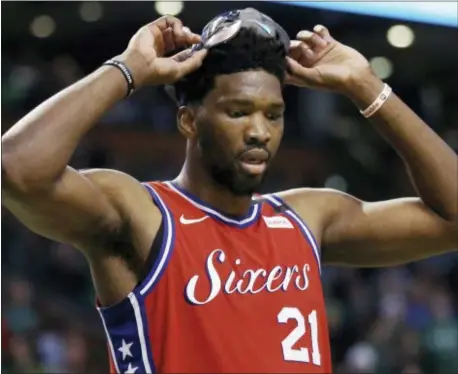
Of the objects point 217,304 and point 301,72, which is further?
point 301,72

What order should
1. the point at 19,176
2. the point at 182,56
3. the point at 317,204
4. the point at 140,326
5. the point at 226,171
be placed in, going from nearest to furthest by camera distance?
the point at 19,176, the point at 140,326, the point at 226,171, the point at 182,56, the point at 317,204

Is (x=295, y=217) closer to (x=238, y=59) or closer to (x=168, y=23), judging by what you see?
(x=238, y=59)

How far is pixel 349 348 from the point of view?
9.47 m

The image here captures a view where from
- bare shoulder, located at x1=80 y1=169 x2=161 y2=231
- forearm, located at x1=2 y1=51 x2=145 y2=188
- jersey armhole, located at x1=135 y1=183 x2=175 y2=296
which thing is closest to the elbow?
forearm, located at x1=2 y1=51 x2=145 y2=188

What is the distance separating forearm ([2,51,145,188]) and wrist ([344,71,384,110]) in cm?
79

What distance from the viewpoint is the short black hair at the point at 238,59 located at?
325cm

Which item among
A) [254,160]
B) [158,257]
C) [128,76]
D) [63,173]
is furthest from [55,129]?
[254,160]

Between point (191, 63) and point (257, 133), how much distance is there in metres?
0.29

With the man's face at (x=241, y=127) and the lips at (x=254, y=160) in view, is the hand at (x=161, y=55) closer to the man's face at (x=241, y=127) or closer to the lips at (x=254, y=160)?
the man's face at (x=241, y=127)

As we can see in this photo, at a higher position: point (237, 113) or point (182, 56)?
point (182, 56)

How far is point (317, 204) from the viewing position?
3.65 meters

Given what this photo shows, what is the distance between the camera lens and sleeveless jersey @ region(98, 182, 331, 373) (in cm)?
311

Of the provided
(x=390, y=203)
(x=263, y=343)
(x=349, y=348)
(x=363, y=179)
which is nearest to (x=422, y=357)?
(x=349, y=348)

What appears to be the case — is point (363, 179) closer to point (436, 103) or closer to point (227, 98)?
point (436, 103)
